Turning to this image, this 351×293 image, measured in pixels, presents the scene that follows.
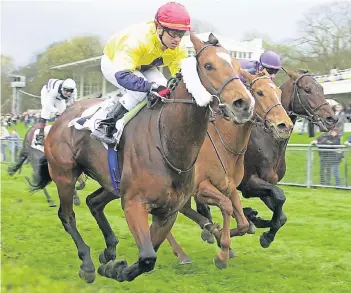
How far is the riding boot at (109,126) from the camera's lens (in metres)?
4.35

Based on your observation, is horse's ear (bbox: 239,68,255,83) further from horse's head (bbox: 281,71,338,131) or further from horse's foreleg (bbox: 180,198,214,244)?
horse's foreleg (bbox: 180,198,214,244)

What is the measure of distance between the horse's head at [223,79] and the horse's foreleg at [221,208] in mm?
1870

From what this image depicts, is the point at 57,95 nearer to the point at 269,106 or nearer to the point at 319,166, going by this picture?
the point at 269,106

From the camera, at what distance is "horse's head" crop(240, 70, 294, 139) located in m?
5.06

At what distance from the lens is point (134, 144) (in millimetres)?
4070

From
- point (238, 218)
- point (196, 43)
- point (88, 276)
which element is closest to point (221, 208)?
point (238, 218)

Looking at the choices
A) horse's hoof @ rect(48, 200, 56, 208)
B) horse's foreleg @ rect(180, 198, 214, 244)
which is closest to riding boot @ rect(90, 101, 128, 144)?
horse's foreleg @ rect(180, 198, 214, 244)

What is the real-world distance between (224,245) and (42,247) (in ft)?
6.68

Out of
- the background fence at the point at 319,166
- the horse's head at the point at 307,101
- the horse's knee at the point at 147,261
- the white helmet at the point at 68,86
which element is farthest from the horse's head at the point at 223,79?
the background fence at the point at 319,166

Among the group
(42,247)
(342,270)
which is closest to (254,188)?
(342,270)

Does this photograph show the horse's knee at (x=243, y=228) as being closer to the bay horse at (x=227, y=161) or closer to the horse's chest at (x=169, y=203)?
the bay horse at (x=227, y=161)

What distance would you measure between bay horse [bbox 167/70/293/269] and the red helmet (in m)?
1.52

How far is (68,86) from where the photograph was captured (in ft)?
26.1

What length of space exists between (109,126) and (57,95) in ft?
13.0
